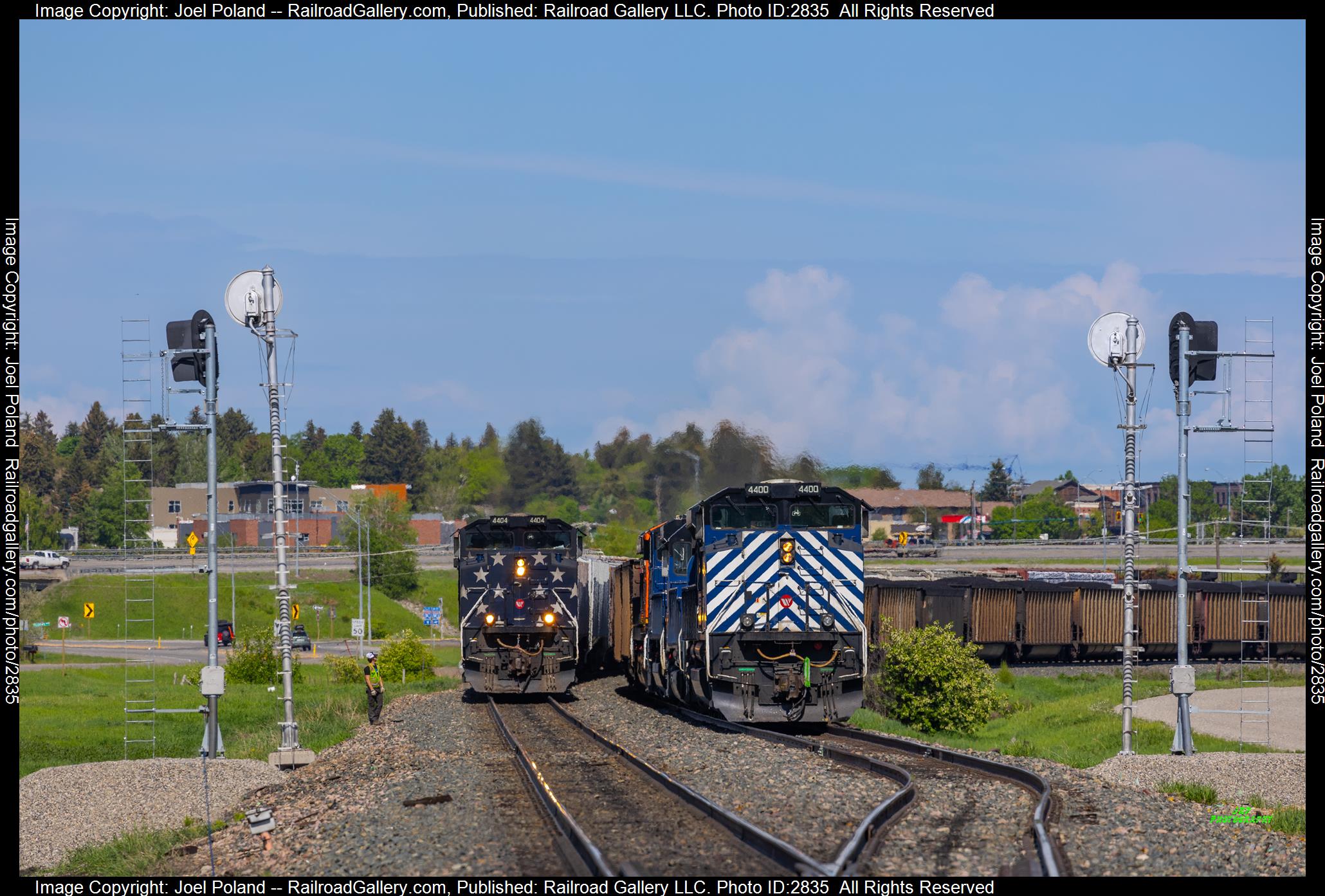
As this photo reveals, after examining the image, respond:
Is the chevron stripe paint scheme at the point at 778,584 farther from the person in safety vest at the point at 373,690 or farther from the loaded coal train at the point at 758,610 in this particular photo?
the person in safety vest at the point at 373,690

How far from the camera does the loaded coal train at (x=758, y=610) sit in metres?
21.8

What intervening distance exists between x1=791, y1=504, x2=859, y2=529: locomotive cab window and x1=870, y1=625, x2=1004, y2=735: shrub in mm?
7152

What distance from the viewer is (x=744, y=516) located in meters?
22.1

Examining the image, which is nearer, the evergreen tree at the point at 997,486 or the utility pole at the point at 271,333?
the utility pole at the point at 271,333

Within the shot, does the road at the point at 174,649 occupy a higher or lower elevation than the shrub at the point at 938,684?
lower

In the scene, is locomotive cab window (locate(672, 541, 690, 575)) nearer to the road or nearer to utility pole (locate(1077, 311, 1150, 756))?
utility pole (locate(1077, 311, 1150, 756))

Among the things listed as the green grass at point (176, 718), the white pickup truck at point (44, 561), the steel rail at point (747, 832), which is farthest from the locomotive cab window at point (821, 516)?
the white pickup truck at point (44, 561)

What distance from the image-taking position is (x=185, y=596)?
8162cm

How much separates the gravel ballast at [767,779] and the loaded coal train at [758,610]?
1600 mm

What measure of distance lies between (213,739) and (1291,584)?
4581cm

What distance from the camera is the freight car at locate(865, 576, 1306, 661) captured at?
45156 mm

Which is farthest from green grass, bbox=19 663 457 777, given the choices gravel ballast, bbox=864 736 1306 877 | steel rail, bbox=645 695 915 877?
gravel ballast, bbox=864 736 1306 877

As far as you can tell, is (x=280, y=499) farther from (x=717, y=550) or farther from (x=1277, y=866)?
(x=1277, y=866)
